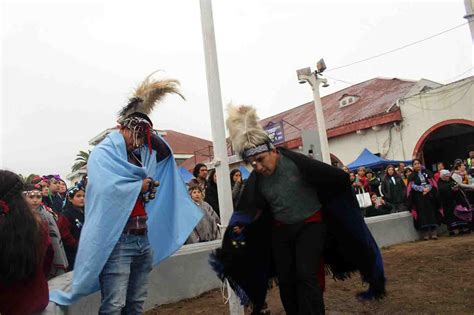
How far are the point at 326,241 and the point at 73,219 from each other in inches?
124

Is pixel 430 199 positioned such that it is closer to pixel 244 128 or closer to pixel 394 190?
pixel 394 190

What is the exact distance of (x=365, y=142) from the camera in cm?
2228

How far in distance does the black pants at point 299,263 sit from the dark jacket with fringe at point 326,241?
229mm

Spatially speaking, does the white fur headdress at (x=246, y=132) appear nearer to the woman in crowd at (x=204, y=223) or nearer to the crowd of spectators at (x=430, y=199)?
the woman in crowd at (x=204, y=223)

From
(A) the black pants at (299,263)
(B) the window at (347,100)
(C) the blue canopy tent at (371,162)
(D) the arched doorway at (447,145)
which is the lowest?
(A) the black pants at (299,263)

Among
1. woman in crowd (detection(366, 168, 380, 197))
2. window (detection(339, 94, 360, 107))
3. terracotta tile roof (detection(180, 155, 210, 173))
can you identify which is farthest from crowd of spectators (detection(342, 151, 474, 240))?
terracotta tile roof (detection(180, 155, 210, 173))

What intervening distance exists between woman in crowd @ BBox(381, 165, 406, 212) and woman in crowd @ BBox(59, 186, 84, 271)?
780 cm

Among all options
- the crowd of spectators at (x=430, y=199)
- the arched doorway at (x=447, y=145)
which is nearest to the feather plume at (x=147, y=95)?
the crowd of spectators at (x=430, y=199)

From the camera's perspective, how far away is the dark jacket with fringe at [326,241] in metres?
4.03

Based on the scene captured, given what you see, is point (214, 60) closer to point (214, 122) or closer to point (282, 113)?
point (214, 122)

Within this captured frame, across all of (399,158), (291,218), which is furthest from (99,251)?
(399,158)

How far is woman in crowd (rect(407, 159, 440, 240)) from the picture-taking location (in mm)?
10102

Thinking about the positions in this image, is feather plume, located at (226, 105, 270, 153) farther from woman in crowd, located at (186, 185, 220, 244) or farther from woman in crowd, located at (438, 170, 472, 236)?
woman in crowd, located at (438, 170, 472, 236)

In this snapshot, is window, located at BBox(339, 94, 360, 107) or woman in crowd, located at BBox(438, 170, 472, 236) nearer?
woman in crowd, located at BBox(438, 170, 472, 236)
